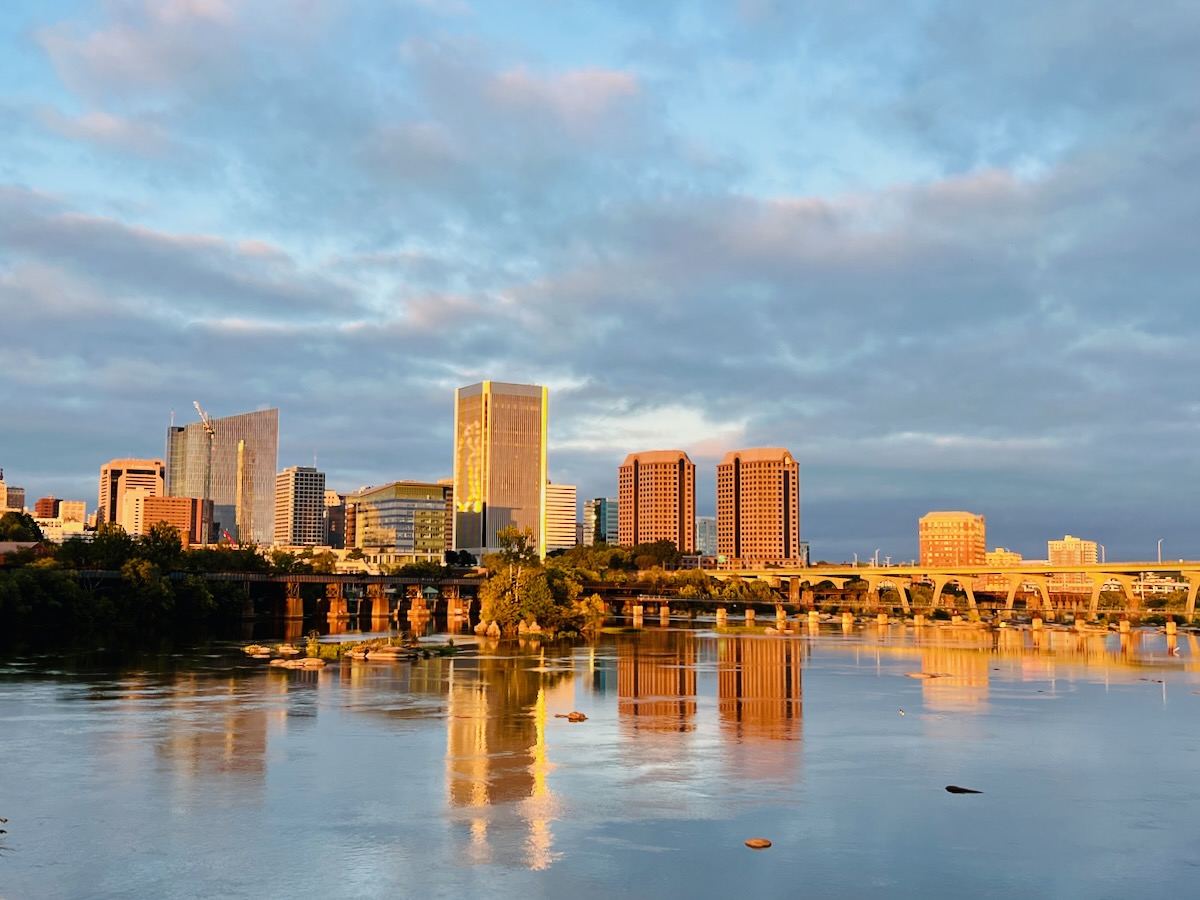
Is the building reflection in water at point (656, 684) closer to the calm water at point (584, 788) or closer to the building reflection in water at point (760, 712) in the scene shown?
the calm water at point (584, 788)

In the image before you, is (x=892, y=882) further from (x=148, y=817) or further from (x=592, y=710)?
(x=592, y=710)

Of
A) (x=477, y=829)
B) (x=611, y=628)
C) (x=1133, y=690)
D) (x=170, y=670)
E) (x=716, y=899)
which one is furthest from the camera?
(x=611, y=628)

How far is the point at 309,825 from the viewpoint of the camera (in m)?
43.1

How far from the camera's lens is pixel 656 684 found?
3841 inches

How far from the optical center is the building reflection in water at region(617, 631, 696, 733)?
7312 centimetres

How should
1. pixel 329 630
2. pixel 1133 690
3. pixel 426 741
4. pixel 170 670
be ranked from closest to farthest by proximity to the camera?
pixel 426 741 → pixel 1133 690 → pixel 170 670 → pixel 329 630

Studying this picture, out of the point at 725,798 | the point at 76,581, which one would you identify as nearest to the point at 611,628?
the point at 76,581

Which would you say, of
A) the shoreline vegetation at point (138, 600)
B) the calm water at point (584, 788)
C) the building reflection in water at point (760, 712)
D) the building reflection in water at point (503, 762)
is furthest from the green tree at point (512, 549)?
the calm water at point (584, 788)

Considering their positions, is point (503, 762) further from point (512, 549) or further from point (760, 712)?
point (512, 549)

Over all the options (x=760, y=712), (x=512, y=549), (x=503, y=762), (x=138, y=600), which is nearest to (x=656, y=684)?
(x=760, y=712)

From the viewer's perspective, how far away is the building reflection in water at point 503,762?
135 feet

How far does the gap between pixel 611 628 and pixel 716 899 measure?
540ft

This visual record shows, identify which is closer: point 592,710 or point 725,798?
point 725,798

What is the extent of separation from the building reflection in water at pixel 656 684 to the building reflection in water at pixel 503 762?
5575mm
